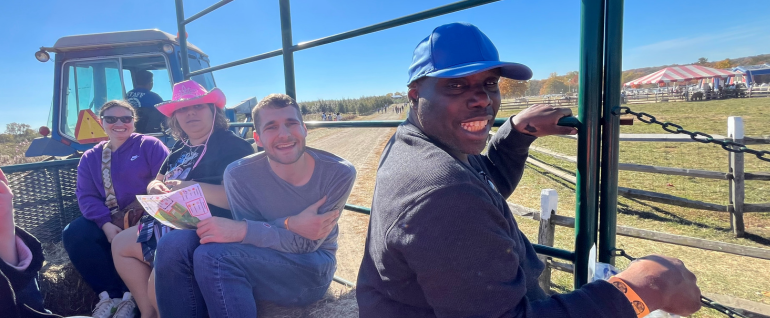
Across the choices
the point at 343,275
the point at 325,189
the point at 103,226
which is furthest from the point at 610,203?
the point at 343,275

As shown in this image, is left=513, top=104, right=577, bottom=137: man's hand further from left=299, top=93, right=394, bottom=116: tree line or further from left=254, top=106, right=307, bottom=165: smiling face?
left=299, top=93, right=394, bottom=116: tree line

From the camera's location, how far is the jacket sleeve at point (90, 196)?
252 cm

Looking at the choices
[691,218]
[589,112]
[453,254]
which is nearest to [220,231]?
[453,254]

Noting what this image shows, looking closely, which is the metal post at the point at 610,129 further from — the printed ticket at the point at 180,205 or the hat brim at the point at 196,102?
the hat brim at the point at 196,102

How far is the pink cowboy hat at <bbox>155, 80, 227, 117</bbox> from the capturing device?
250 cm

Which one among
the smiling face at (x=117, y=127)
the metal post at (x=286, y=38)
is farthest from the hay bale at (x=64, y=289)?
the metal post at (x=286, y=38)

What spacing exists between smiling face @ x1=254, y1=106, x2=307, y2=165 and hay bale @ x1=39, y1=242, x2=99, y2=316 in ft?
5.75

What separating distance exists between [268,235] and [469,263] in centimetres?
119

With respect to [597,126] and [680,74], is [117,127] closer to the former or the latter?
[597,126]

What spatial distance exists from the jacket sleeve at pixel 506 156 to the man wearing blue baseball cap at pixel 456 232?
0.46 feet

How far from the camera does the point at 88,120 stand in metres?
4.57

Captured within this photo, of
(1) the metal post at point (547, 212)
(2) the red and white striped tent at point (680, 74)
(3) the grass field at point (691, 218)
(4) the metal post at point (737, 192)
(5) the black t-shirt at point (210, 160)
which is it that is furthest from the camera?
(2) the red and white striped tent at point (680, 74)

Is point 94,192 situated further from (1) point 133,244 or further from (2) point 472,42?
(2) point 472,42

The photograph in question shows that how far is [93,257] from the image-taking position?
2451mm
